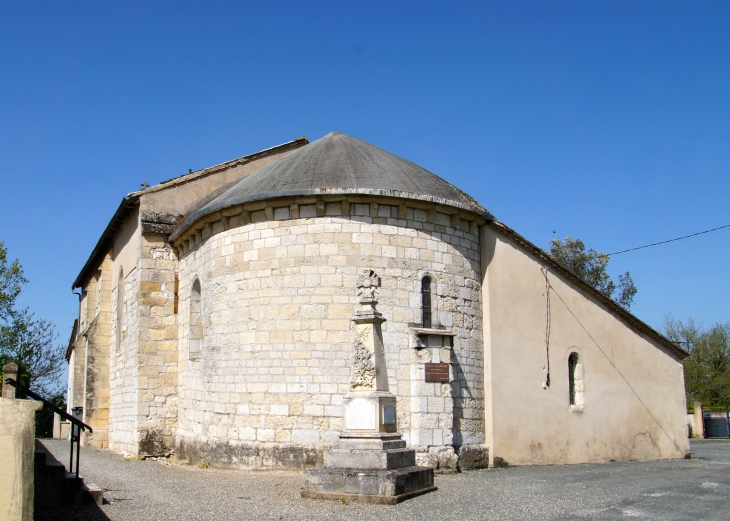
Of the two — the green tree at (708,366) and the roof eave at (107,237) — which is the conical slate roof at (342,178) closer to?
the roof eave at (107,237)

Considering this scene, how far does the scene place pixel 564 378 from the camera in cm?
1453

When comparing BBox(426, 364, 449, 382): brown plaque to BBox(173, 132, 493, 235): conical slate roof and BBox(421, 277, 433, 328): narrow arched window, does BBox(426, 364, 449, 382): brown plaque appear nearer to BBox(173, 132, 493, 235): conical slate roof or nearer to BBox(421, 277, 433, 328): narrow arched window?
BBox(421, 277, 433, 328): narrow arched window

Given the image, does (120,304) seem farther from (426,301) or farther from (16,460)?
(16,460)

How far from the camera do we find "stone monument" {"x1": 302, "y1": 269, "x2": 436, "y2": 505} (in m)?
8.84

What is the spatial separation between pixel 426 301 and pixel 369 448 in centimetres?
422

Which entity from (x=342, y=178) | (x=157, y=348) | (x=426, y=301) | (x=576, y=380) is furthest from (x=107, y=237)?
(x=576, y=380)

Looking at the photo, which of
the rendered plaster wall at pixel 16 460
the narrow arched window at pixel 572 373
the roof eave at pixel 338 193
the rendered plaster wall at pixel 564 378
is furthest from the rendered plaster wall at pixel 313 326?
the rendered plaster wall at pixel 16 460

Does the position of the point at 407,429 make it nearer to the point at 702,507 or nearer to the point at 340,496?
the point at 340,496

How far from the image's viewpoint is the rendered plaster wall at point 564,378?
13.7m

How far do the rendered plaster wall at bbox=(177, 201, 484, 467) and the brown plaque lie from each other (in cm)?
16

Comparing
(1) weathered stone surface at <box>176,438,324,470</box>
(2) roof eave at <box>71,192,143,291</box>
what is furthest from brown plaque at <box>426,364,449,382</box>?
(2) roof eave at <box>71,192,143,291</box>

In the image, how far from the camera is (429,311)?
12.8 m

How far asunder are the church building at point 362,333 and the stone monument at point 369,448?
0.07 metres

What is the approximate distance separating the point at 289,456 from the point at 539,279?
6458 millimetres
